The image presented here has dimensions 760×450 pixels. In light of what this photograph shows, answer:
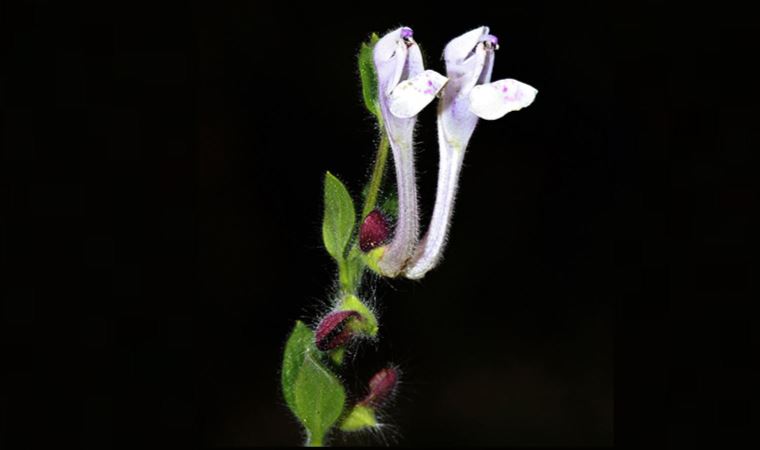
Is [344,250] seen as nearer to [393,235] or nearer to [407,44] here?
[393,235]

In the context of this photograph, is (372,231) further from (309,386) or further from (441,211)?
(309,386)

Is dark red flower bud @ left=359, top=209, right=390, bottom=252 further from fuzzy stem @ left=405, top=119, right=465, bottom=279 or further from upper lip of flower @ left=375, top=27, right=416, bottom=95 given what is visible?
upper lip of flower @ left=375, top=27, right=416, bottom=95

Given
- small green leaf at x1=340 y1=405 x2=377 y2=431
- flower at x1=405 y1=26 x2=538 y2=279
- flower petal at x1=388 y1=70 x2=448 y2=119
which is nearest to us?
flower petal at x1=388 y1=70 x2=448 y2=119

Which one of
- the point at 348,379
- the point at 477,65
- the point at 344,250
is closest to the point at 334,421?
the point at 348,379

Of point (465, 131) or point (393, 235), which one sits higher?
point (465, 131)

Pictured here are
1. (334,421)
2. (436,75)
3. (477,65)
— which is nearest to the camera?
(436,75)

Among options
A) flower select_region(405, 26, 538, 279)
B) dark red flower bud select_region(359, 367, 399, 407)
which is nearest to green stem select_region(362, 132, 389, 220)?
flower select_region(405, 26, 538, 279)

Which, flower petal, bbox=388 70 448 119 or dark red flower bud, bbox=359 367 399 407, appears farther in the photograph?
dark red flower bud, bbox=359 367 399 407
